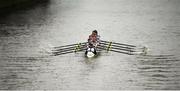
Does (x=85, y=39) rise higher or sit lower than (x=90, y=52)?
higher

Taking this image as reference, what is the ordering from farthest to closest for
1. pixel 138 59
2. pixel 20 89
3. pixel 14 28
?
pixel 14 28, pixel 138 59, pixel 20 89

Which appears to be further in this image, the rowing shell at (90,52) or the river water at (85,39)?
the rowing shell at (90,52)

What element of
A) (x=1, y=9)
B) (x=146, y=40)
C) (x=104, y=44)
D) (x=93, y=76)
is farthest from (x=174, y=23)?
(x=1, y=9)

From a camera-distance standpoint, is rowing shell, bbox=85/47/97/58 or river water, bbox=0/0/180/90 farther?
rowing shell, bbox=85/47/97/58

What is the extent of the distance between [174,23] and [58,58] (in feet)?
29.9

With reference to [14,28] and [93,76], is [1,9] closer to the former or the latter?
[14,28]

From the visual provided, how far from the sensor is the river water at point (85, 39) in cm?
1596

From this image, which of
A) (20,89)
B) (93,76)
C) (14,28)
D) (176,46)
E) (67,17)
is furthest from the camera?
(67,17)

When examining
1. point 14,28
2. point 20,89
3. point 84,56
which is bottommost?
point 20,89

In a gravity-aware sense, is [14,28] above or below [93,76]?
above

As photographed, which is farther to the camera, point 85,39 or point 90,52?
point 85,39

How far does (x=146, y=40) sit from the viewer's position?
21.0 m

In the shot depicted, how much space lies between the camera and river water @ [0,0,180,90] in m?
16.0

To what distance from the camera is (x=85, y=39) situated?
21.3 meters
